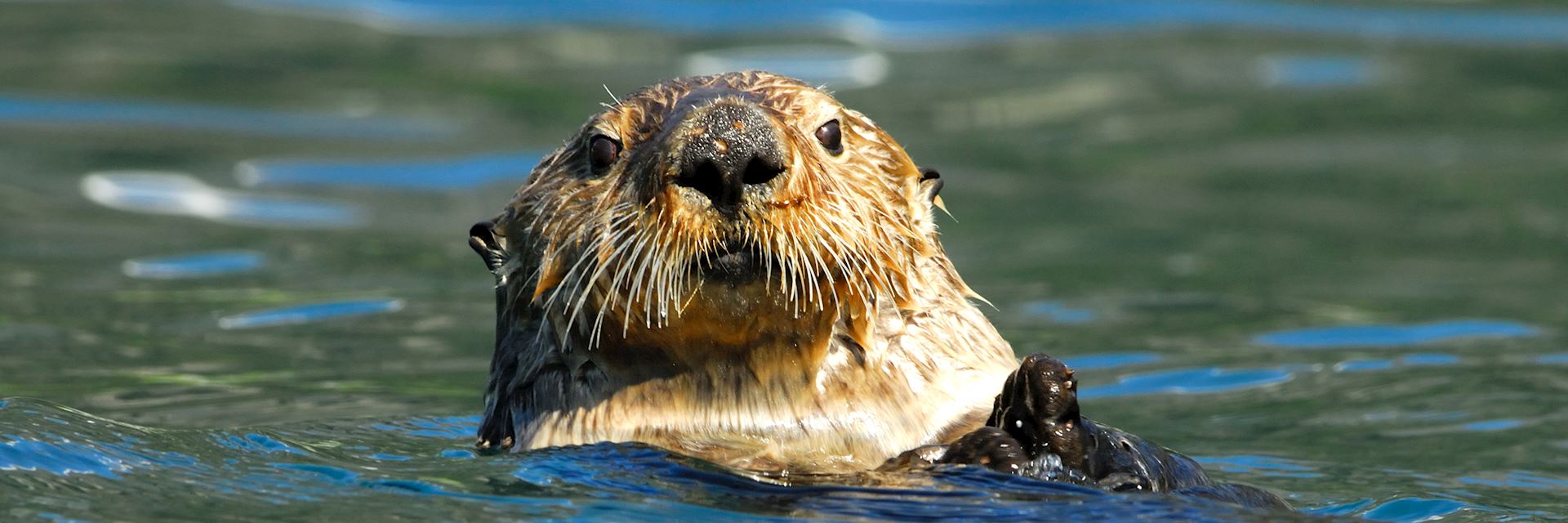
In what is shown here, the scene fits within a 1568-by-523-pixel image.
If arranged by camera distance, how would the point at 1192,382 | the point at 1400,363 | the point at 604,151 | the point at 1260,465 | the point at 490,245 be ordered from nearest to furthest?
the point at 604,151 → the point at 490,245 → the point at 1260,465 → the point at 1192,382 → the point at 1400,363

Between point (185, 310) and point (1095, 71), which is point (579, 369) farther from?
point (1095, 71)

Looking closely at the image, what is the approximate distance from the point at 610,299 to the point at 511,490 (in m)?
0.48

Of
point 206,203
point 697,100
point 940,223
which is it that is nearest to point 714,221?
point 697,100

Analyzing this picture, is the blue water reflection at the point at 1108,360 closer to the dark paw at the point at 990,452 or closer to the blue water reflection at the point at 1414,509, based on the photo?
the blue water reflection at the point at 1414,509

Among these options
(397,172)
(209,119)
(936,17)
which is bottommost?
(397,172)

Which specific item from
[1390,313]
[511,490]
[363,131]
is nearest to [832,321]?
[511,490]

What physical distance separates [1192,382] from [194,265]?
4.71 meters

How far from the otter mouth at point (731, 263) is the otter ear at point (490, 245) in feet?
3.09

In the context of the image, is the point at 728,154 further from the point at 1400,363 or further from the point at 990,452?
the point at 1400,363

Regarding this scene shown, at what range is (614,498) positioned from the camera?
4.48 meters

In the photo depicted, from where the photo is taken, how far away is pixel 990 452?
15.0 feet

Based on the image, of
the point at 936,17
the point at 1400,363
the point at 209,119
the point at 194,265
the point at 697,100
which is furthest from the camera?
the point at 936,17

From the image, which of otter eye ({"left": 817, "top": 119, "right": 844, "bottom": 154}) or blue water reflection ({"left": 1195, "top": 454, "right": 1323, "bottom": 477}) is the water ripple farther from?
blue water reflection ({"left": 1195, "top": 454, "right": 1323, "bottom": 477})

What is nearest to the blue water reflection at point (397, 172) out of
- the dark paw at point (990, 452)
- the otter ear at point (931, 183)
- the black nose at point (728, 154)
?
the otter ear at point (931, 183)
